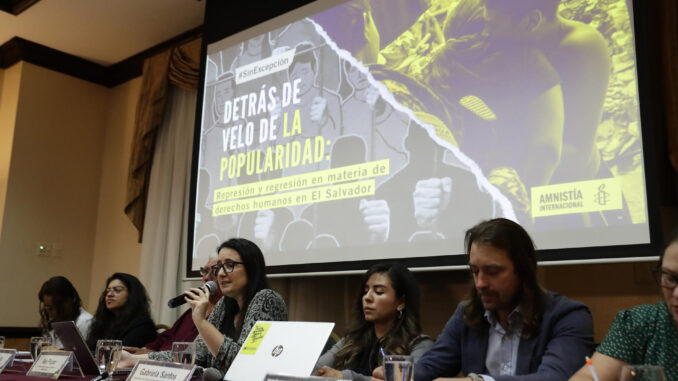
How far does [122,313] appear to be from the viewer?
3443 mm

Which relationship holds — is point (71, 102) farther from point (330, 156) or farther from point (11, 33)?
point (330, 156)

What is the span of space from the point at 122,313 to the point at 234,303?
1150 millimetres

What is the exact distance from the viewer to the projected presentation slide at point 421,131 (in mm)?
2359

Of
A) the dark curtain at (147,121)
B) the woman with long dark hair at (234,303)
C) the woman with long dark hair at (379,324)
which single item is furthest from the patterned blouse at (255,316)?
the dark curtain at (147,121)

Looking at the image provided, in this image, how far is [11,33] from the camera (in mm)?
5172

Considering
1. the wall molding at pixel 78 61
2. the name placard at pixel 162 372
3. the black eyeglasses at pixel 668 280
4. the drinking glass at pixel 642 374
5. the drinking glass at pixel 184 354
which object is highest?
the wall molding at pixel 78 61

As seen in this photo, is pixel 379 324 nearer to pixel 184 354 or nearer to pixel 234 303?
pixel 234 303

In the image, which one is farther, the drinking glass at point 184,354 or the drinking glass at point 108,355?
the drinking glass at point 108,355

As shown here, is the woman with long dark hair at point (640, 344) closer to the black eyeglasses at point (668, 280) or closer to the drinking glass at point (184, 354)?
the black eyeglasses at point (668, 280)

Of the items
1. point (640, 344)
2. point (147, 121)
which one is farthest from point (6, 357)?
point (147, 121)

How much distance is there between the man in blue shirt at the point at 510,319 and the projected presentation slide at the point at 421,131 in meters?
0.76

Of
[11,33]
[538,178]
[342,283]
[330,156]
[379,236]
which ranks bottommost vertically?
[342,283]

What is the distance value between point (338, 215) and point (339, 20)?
3.50ft

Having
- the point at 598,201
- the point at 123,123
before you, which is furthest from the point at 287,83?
the point at 123,123
